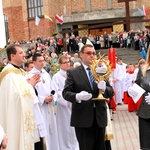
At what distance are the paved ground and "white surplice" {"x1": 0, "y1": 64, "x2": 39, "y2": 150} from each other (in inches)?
123

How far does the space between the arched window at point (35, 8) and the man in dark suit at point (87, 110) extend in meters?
38.6

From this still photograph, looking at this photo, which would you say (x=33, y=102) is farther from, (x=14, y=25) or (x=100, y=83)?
(x=14, y=25)

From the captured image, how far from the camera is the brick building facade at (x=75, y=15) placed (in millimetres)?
41938

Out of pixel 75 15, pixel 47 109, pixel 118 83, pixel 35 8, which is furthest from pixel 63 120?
pixel 35 8

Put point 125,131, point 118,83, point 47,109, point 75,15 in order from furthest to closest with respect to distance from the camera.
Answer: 1. point 75,15
2. point 118,83
3. point 125,131
4. point 47,109

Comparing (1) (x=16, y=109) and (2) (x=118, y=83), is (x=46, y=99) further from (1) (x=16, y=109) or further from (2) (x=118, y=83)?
(2) (x=118, y=83)

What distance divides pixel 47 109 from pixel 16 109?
1.62 metres

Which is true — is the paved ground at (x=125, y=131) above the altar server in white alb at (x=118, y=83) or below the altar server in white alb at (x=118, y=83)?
below

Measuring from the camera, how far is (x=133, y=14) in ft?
133

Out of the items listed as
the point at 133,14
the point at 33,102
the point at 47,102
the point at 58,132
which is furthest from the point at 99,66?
the point at 133,14

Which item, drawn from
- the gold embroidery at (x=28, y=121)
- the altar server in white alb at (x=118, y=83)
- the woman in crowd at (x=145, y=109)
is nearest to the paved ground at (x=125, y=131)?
the altar server in white alb at (x=118, y=83)

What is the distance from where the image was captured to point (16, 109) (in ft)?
18.4

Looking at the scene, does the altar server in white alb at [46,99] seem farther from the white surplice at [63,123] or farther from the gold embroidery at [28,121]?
the gold embroidery at [28,121]

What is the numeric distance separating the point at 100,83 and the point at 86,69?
1.67 feet
